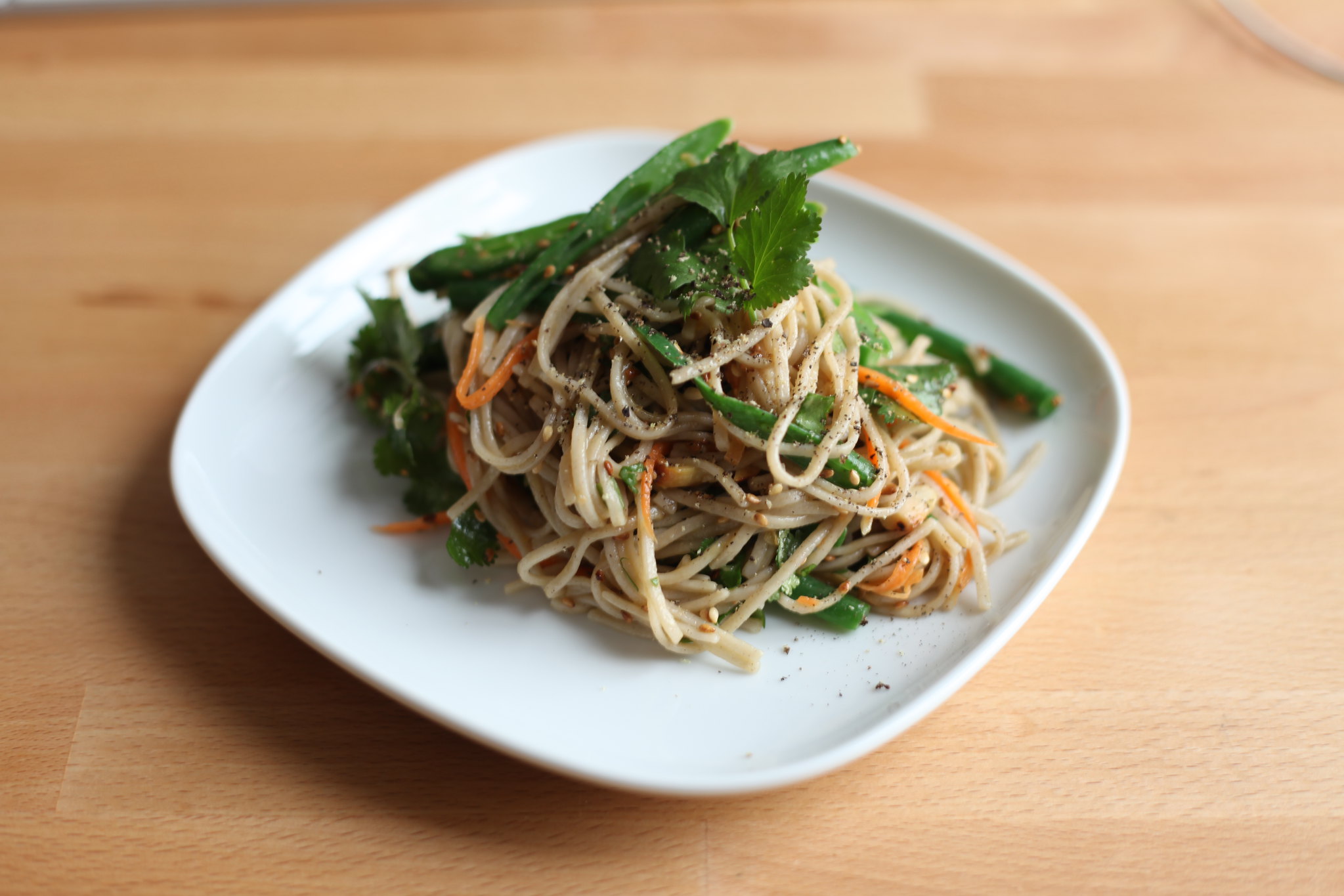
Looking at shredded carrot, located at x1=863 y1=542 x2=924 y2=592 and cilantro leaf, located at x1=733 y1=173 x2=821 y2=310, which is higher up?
cilantro leaf, located at x1=733 y1=173 x2=821 y2=310

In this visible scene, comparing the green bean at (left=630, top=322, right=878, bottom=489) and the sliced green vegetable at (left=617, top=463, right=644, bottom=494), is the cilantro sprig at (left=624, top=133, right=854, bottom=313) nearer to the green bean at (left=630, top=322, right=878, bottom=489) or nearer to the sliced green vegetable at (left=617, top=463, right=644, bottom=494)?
the green bean at (left=630, top=322, right=878, bottom=489)

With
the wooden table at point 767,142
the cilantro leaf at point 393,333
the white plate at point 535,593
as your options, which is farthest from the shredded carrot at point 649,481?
the cilantro leaf at point 393,333

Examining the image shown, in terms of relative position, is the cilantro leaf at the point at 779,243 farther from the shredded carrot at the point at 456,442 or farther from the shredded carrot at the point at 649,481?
the shredded carrot at the point at 456,442

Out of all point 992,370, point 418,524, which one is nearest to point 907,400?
point 992,370

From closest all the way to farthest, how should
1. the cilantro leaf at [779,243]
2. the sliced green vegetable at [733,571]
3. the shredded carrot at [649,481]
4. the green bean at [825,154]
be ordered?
the cilantro leaf at [779,243] < the shredded carrot at [649,481] < the sliced green vegetable at [733,571] < the green bean at [825,154]

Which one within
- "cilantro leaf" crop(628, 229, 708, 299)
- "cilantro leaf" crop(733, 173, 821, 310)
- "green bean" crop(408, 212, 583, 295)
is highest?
"cilantro leaf" crop(733, 173, 821, 310)

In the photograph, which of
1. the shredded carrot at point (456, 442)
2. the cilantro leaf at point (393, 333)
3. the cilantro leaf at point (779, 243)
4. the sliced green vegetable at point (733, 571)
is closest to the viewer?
the cilantro leaf at point (779, 243)

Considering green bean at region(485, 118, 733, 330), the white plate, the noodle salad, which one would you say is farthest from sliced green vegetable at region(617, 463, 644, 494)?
green bean at region(485, 118, 733, 330)
